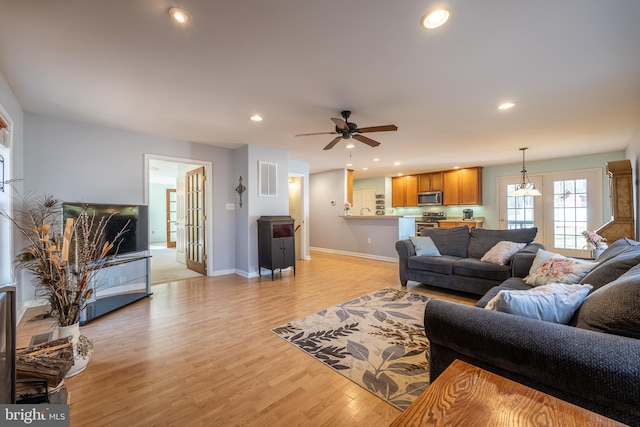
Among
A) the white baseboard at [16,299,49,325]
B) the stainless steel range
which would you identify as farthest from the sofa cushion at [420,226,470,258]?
the white baseboard at [16,299,49,325]

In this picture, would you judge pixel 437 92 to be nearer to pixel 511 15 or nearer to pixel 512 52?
pixel 512 52

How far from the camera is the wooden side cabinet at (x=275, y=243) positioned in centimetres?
454

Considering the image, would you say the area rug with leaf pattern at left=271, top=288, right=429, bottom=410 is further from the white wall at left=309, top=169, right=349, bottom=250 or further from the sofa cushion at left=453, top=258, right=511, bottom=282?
the white wall at left=309, top=169, right=349, bottom=250

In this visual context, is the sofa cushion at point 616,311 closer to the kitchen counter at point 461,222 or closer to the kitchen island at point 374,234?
the kitchen island at point 374,234

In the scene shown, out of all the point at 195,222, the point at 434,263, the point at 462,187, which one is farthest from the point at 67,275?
the point at 462,187

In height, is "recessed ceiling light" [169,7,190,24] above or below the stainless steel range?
above

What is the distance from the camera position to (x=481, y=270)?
3.38 metres

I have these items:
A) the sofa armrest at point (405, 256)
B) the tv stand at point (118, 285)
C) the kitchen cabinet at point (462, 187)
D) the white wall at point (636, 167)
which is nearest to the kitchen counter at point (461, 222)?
the kitchen cabinet at point (462, 187)

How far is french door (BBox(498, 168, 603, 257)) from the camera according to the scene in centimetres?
568

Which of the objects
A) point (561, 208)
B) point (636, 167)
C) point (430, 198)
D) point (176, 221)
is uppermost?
point (636, 167)

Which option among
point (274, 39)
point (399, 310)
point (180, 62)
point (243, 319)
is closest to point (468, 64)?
point (274, 39)

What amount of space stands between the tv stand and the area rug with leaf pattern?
211 centimetres

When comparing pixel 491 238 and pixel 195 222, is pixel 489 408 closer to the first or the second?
pixel 491 238

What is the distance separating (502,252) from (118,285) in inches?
206
